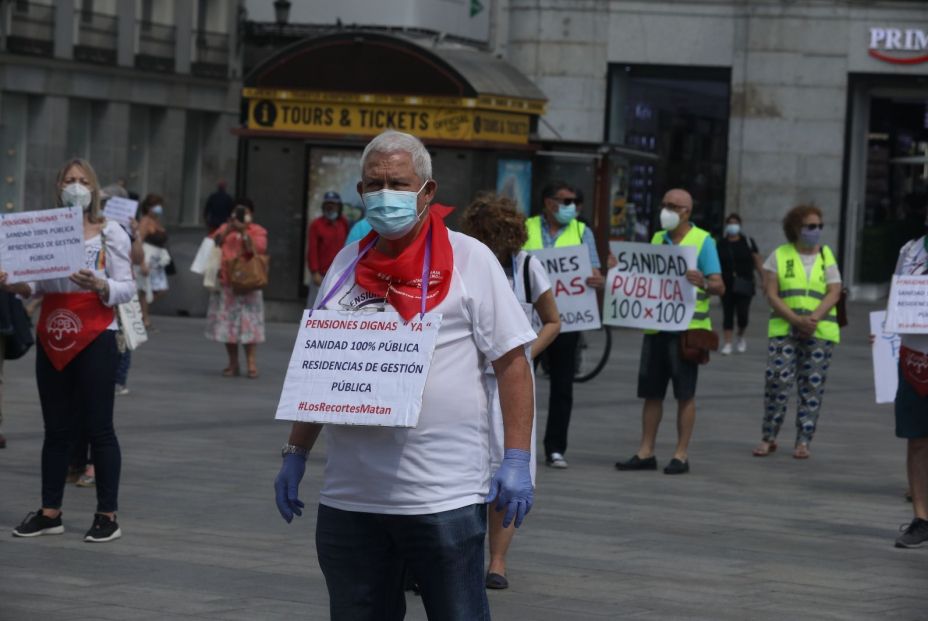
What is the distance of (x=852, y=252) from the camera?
1287 inches

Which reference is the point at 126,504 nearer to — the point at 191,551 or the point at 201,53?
the point at 191,551

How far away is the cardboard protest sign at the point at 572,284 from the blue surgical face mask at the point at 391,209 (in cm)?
694

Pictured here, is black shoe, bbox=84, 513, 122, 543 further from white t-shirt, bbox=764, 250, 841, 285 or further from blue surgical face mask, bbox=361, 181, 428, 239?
white t-shirt, bbox=764, 250, 841, 285

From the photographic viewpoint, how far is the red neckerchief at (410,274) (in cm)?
480

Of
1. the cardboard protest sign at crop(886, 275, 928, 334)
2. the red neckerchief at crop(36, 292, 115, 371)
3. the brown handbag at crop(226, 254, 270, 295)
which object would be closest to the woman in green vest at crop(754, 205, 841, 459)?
the cardboard protest sign at crop(886, 275, 928, 334)

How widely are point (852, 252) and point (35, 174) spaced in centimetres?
1745

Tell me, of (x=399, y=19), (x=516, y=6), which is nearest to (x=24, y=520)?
(x=516, y=6)

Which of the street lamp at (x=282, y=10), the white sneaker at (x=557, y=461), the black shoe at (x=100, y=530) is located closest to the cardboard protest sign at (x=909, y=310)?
the white sneaker at (x=557, y=461)

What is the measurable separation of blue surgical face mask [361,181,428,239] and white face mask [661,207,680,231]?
7141 millimetres

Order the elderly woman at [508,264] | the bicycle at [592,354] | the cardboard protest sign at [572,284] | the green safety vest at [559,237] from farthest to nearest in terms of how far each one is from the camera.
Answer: the bicycle at [592,354] → the green safety vest at [559,237] → the cardboard protest sign at [572,284] → the elderly woman at [508,264]

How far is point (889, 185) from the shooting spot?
1357 inches

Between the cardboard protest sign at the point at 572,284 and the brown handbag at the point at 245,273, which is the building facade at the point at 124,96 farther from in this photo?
the cardboard protest sign at the point at 572,284

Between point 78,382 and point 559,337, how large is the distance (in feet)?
12.5

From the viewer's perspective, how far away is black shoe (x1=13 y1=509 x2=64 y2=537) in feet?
27.6
